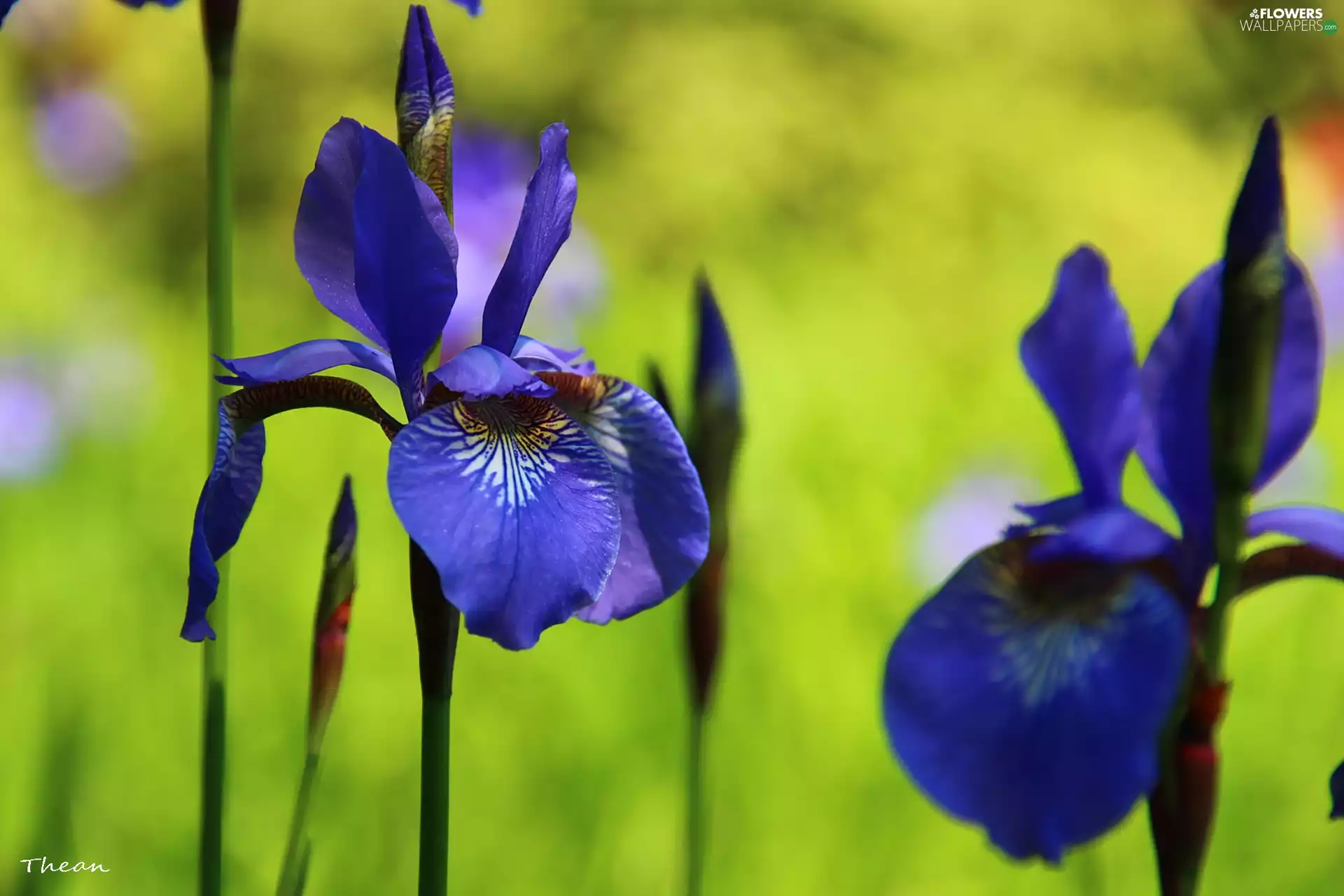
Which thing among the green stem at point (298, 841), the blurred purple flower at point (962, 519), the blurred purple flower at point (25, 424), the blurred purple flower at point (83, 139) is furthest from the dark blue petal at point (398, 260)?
the blurred purple flower at point (83, 139)

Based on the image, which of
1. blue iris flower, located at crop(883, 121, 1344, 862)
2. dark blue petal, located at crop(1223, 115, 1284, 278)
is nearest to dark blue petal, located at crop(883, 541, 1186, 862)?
blue iris flower, located at crop(883, 121, 1344, 862)

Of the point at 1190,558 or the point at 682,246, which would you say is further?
the point at 682,246

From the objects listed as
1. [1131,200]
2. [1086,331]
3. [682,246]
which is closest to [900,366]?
[682,246]

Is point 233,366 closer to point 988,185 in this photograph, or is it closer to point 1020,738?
point 1020,738

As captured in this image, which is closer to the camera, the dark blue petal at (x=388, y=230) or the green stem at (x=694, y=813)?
the dark blue petal at (x=388, y=230)

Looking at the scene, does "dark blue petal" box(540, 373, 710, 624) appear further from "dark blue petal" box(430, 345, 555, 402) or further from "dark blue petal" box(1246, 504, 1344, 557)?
"dark blue petal" box(1246, 504, 1344, 557)

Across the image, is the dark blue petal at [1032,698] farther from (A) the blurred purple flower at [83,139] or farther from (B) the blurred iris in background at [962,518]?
(A) the blurred purple flower at [83,139]
